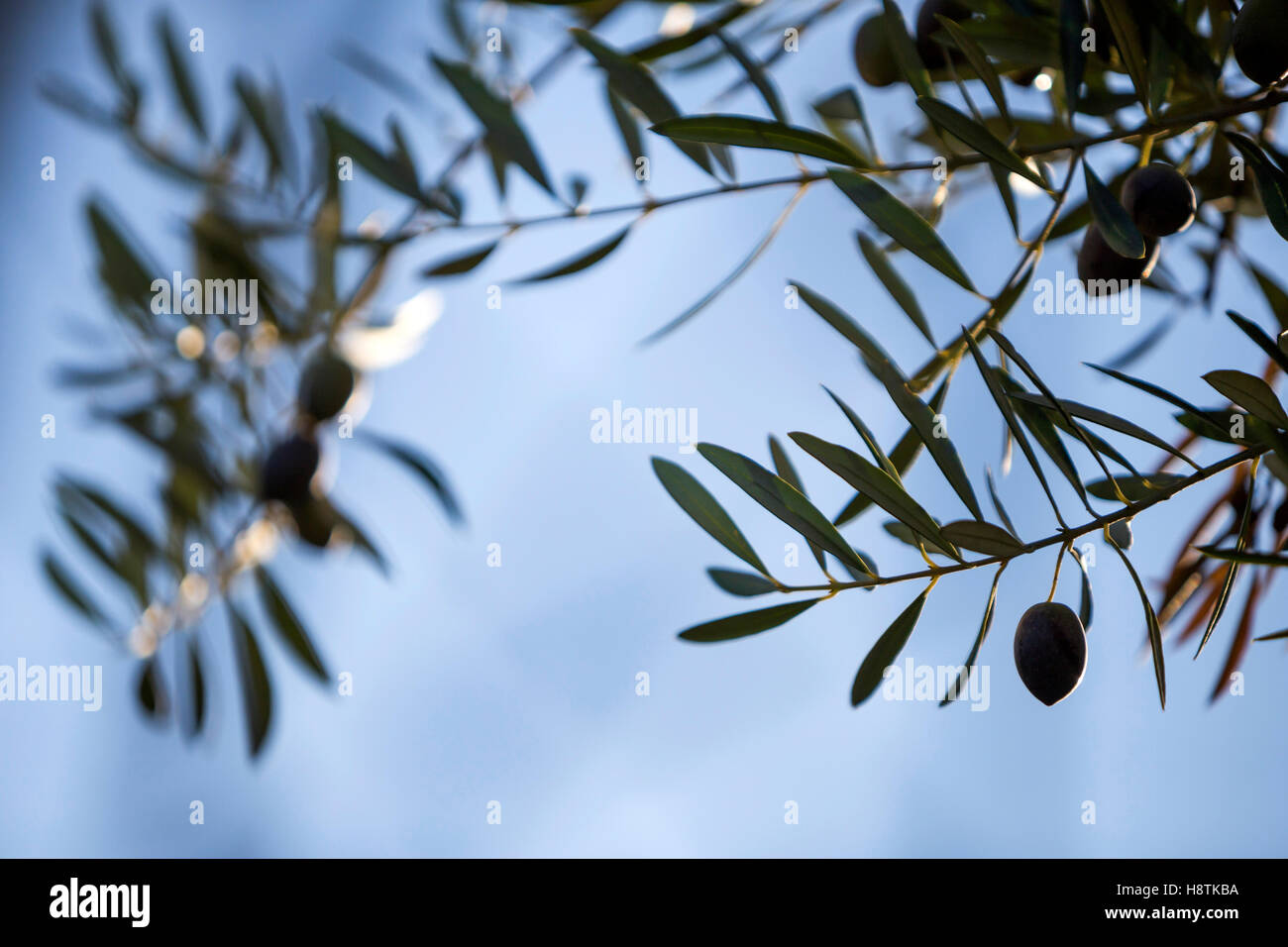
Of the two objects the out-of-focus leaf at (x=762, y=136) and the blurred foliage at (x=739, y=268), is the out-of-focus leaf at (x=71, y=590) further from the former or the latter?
the out-of-focus leaf at (x=762, y=136)

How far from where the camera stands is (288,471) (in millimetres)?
735

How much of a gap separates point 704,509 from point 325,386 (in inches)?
15.8

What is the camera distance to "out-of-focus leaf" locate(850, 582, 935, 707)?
0.43 metres

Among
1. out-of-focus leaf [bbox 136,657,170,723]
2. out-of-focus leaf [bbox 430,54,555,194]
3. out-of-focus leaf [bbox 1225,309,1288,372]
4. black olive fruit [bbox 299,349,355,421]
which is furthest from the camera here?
out-of-focus leaf [bbox 136,657,170,723]

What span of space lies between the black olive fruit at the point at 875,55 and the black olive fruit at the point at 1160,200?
0.15 m

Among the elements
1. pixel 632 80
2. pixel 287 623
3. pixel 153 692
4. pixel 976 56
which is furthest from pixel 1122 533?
pixel 153 692

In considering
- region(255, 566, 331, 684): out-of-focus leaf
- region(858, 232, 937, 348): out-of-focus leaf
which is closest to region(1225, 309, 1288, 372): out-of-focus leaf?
region(858, 232, 937, 348): out-of-focus leaf

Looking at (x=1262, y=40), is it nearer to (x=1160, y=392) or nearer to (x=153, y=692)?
(x=1160, y=392)

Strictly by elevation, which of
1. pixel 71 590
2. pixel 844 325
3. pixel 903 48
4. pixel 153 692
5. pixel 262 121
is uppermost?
pixel 262 121

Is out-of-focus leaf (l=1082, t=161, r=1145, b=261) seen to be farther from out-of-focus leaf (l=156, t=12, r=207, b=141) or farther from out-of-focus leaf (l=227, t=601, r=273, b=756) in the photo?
out-of-focus leaf (l=156, t=12, r=207, b=141)

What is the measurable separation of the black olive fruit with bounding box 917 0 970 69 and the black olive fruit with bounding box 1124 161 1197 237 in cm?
11

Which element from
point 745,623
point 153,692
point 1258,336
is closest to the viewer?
point 1258,336
